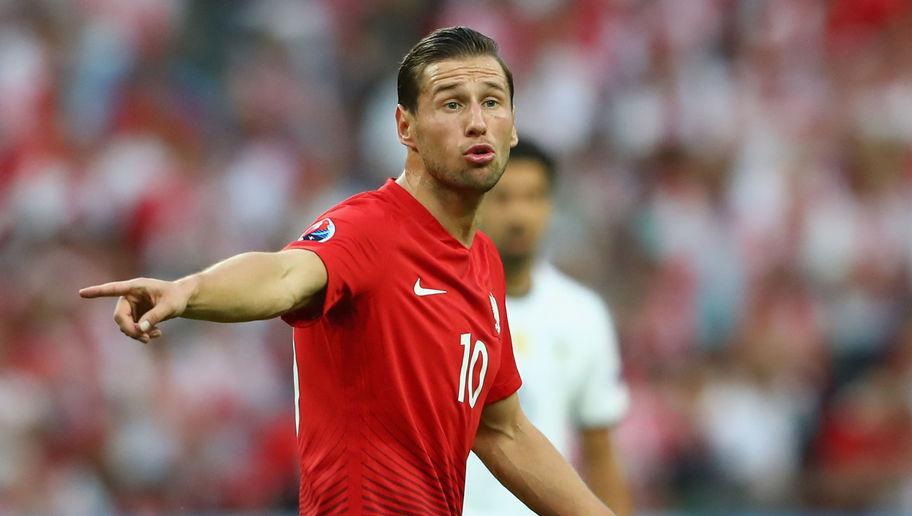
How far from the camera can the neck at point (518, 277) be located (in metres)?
6.50

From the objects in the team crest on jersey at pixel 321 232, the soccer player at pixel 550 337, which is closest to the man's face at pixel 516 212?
the soccer player at pixel 550 337

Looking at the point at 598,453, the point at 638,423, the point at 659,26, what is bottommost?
the point at 598,453

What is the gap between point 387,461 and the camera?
4172 mm

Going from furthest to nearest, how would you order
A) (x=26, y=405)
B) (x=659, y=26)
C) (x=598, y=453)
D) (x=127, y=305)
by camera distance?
(x=659, y=26) < (x=26, y=405) < (x=598, y=453) < (x=127, y=305)

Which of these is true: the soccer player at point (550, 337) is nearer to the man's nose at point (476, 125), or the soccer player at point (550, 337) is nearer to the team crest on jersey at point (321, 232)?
the man's nose at point (476, 125)

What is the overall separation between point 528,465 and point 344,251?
3.86 feet

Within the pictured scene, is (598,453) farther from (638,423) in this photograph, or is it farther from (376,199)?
(638,423)

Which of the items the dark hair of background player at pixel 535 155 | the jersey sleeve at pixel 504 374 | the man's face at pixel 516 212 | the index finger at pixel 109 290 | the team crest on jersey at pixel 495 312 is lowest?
the index finger at pixel 109 290

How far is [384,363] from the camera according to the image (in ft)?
13.5

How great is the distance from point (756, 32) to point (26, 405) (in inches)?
252

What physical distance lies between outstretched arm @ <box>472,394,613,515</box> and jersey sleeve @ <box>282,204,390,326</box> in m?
0.90

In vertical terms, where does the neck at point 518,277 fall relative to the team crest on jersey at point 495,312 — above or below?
above

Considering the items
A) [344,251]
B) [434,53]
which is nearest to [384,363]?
[344,251]

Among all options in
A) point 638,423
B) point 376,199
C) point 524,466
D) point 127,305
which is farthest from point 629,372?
point 127,305
